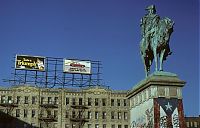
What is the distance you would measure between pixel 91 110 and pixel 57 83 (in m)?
11.3

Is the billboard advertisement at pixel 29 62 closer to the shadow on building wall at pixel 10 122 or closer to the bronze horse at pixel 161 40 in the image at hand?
the shadow on building wall at pixel 10 122

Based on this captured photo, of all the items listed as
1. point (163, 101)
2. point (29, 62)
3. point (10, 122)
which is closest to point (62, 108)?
point (10, 122)

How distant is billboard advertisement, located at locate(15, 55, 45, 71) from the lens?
328 ft

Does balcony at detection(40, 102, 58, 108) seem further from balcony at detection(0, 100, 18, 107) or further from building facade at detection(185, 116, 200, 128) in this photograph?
building facade at detection(185, 116, 200, 128)

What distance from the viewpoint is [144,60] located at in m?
28.3

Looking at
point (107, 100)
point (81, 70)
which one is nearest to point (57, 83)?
point (81, 70)

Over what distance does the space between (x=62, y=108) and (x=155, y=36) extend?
8005 cm

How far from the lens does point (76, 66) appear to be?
338ft

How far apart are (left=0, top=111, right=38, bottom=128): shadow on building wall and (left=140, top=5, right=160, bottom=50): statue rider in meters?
76.8

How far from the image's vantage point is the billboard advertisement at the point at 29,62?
328 ft

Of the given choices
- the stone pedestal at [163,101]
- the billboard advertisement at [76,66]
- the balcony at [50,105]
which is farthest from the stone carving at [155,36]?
the balcony at [50,105]

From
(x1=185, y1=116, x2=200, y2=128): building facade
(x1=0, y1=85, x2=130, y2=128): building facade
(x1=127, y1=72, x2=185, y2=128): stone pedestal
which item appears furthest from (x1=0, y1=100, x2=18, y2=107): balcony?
(x1=127, y1=72, x2=185, y2=128): stone pedestal

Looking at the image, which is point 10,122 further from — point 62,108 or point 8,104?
point 62,108

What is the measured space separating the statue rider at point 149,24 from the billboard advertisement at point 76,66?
74.0 meters
